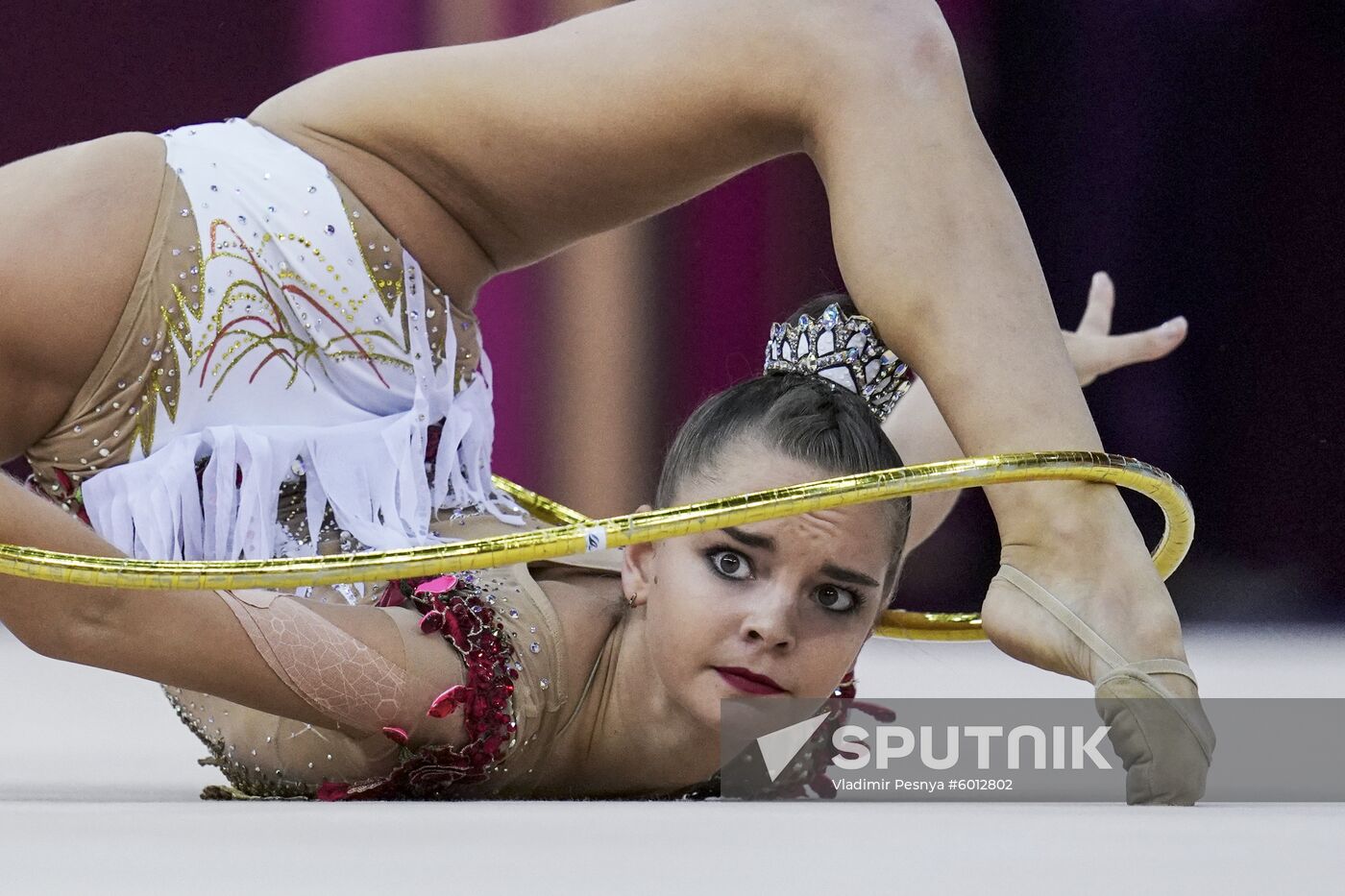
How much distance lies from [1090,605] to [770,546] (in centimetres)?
20

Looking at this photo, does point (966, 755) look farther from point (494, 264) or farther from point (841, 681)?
point (494, 264)

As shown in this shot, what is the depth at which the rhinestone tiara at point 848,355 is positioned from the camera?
1244 mm

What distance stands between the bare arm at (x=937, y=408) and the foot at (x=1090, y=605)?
0.33 meters

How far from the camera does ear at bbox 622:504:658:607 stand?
1155 mm

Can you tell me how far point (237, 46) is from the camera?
8.45 feet

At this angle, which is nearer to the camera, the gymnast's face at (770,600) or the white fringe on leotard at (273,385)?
the gymnast's face at (770,600)

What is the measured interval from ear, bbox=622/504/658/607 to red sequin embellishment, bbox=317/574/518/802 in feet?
0.33

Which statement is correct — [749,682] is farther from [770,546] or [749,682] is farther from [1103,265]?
[1103,265]

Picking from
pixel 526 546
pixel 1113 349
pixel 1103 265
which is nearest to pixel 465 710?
pixel 526 546

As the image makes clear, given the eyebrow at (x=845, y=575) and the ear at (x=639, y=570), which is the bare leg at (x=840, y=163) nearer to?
the eyebrow at (x=845, y=575)

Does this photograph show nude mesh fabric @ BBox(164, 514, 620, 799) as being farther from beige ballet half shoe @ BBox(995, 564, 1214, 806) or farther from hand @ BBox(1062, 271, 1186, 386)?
hand @ BBox(1062, 271, 1186, 386)

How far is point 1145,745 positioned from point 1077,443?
0.61 feet

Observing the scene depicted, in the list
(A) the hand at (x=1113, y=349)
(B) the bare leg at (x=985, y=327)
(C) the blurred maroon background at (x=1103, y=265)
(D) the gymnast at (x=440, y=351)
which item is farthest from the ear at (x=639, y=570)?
(C) the blurred maroon background at (x=1103, y=265)

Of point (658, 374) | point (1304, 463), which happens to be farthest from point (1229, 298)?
point (658, 374)
